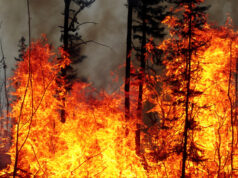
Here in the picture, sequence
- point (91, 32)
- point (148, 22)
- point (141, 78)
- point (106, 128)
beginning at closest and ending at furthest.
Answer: point (106, 128) → point (141, 78) → point (148, 22) → point (91, 32)

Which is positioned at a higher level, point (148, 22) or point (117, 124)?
point (148, 22)

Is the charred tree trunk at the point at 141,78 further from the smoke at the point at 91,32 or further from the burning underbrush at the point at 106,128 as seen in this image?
the smoke at the point at 91,32

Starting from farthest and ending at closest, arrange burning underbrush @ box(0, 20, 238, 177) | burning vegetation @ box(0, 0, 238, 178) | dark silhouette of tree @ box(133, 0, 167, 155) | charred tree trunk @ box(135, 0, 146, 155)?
dark silhouette of tree @ box(133, 0, 167, 155) < charred tree trunk @ box(135, 0, 146, 155) < burning underbrush @ box(0, 20, 238, 177) < burning vegetation @ box(0, 0, 238, 178)

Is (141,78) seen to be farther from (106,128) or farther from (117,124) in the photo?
(106,128)

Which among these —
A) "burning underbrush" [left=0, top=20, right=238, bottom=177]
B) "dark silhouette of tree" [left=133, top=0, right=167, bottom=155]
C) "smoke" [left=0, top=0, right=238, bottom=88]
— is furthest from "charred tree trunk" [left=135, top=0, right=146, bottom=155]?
"smoke" [left=0, top=0, right=238, bottom=88]

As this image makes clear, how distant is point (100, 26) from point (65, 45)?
51839 millimetres

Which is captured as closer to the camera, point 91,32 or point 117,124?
point 117,124

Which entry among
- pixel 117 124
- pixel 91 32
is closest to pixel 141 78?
pixel 117 124

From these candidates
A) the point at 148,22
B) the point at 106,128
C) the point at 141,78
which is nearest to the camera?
the point at 106,128

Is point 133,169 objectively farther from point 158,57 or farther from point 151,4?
point 151,4

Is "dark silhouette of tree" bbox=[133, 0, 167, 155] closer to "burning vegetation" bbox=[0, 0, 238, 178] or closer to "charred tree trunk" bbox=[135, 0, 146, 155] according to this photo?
"charred tree trunk" bbox=[135, 0, 146, 155]

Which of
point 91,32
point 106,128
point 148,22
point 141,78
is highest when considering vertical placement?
point 91,32

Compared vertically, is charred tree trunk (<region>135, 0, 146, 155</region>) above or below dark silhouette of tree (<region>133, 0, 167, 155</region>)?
below

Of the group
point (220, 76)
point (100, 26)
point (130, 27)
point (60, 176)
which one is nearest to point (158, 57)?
point (130, 27)
